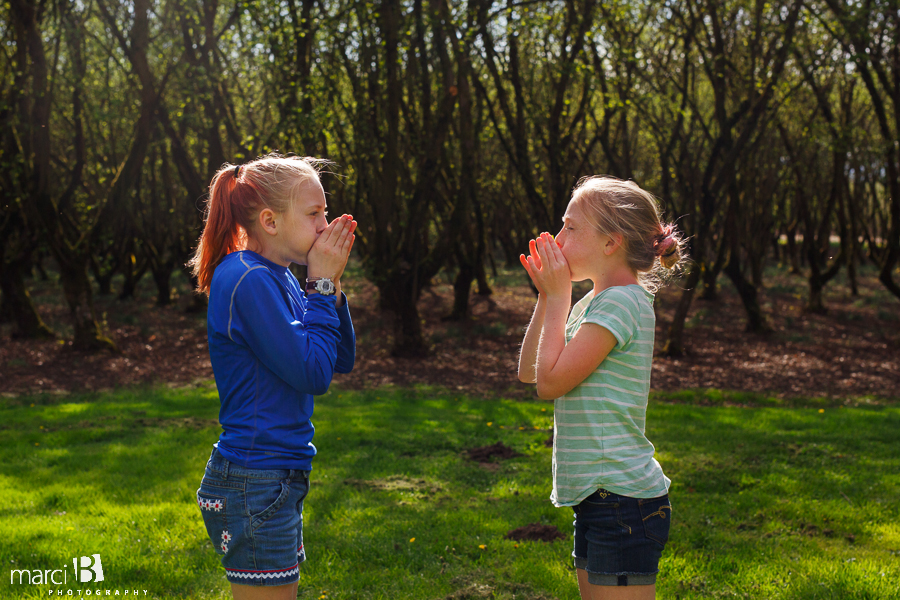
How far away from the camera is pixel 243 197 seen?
242 centimetres

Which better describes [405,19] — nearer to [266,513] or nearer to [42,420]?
[42,420]

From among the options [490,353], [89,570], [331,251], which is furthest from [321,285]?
[490,353]

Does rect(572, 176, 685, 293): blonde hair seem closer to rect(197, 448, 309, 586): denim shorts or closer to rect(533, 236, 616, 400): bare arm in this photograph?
rect(533, 236, 616, 400): bare arm

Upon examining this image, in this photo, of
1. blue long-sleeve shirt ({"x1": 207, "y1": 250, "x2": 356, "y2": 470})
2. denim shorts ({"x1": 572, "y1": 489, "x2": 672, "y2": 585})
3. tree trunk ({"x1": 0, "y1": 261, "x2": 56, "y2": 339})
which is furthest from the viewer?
tree trunk ({"x1": 0, "y1": 261, "x2": 56, "y2": 339})

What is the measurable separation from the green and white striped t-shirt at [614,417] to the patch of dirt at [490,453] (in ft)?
15.1

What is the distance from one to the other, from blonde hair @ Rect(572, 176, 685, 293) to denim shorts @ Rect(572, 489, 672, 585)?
0.82 m

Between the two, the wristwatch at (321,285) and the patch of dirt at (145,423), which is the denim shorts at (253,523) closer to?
the wristwatch at (321,285)

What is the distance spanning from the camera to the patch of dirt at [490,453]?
22.8 ft

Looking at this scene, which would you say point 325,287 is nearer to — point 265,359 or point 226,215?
point 265,359

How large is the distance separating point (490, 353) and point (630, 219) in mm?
11570

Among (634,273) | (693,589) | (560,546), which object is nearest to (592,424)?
(634,273)

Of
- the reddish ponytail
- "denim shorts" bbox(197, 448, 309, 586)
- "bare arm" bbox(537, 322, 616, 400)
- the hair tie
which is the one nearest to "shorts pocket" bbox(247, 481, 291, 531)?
"denim shorts" bbox(197, 448, 309, 586)

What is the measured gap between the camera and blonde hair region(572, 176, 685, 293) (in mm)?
2438

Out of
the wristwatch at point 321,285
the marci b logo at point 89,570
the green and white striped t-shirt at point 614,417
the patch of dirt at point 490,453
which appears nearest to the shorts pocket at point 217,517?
the wristwatch at point 321,285
